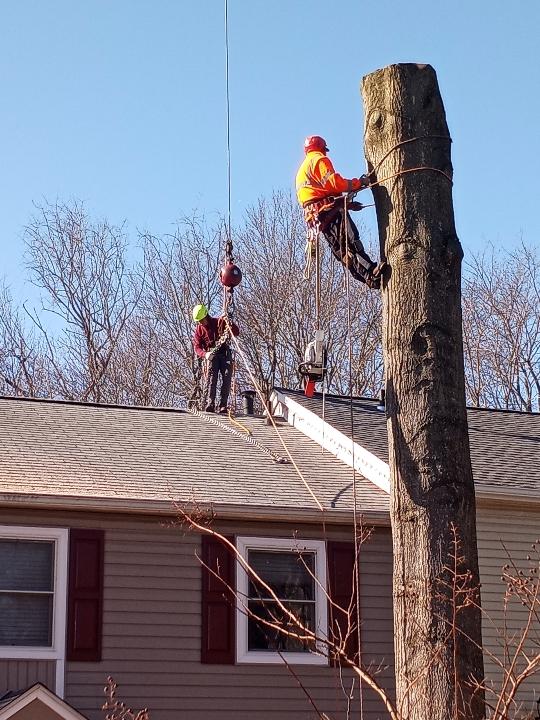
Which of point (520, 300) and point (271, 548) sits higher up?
point (520, 300)

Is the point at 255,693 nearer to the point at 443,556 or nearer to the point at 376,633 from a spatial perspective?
the point at 376,633

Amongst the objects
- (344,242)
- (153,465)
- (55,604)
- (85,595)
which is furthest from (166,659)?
(344,242)

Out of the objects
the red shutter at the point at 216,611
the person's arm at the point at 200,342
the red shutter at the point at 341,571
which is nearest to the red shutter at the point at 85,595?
the red shutter at the point at 216,611

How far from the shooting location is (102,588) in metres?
11.3

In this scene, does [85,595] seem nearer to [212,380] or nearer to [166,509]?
[166,509]

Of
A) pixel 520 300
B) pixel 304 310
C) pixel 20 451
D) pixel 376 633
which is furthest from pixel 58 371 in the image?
pixel 376 633

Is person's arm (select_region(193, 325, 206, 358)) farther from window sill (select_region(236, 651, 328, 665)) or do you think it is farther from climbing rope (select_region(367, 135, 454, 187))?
climbing rope (select_region(367, 135, 454, 187))

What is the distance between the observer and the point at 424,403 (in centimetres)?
544

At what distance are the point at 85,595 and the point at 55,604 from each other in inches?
11.5

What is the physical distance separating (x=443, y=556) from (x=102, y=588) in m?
6.65

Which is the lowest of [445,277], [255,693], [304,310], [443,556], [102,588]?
[255,693]

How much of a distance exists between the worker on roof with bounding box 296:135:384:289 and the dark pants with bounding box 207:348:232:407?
7966mm

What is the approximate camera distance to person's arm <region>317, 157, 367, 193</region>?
6937mm

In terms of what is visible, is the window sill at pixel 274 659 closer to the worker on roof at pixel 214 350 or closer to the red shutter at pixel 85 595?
the red shutter at pixel 85 595
